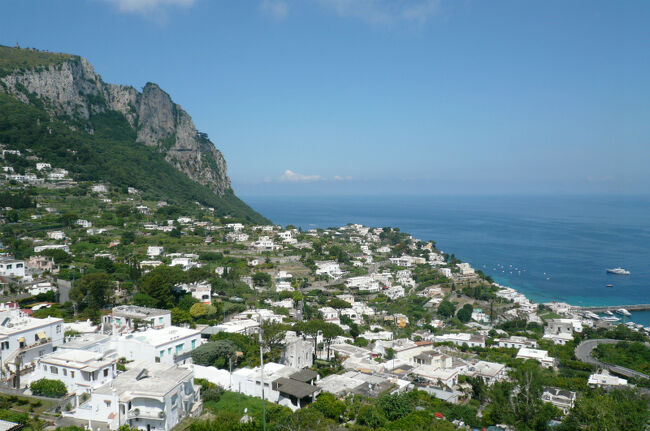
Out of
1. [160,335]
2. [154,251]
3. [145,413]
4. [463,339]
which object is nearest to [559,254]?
[463,339]

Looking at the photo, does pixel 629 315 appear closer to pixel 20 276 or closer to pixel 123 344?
pixel 123 344

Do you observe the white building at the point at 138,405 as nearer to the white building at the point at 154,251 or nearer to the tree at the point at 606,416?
the tree at the point at 606,416

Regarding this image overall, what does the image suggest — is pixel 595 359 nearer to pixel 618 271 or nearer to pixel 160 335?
pixel 160 335

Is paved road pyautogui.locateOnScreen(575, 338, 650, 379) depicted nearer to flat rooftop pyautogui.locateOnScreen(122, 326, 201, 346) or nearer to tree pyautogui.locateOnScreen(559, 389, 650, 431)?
tree pyautogui.locateOnScreen(559, 389, 650, 431)

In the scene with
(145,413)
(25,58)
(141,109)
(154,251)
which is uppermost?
(25,58)

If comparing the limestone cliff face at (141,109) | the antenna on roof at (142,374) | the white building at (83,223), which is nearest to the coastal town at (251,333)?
the antenna on roof at (142,374)
